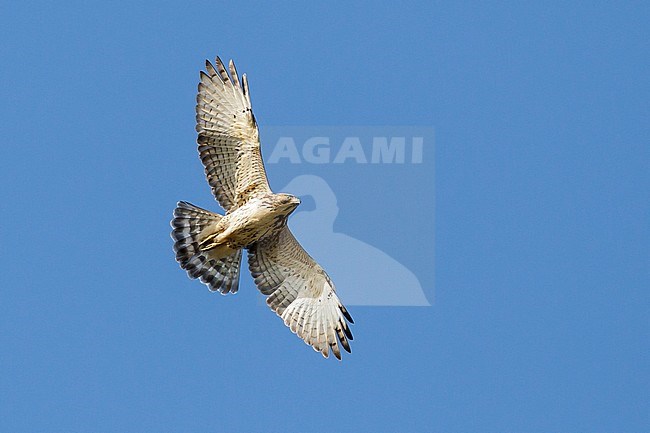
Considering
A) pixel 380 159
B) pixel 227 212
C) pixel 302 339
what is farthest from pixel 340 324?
pixel 380 159

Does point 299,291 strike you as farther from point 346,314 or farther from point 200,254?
point 200,254

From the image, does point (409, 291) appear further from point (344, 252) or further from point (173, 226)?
point (173, 226)

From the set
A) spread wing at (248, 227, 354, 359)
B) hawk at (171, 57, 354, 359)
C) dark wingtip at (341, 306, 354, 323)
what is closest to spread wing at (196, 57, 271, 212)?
hawk at (171, 57, 354, 359)

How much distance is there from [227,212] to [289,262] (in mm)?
865

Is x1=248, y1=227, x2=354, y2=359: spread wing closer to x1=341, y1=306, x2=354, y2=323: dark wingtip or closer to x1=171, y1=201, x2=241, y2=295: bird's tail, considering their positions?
x1=341, y1=306, x2=354, y2=323: dark wingtip

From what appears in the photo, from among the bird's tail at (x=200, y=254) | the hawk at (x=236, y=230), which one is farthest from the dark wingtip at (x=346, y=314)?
the bird's tail at (x=200, y=254)

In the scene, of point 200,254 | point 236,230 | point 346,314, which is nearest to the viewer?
point 236,230

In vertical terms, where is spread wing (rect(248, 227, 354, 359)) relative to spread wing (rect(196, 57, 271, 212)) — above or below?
below

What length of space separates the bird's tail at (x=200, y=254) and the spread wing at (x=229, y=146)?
0.30 meters

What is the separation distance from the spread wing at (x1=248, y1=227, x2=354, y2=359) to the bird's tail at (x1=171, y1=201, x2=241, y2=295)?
25 centimetres

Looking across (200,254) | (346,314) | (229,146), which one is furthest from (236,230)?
(346,314)

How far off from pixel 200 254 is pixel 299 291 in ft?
3.57

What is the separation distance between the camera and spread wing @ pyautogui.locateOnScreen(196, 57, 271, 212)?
1616 cm

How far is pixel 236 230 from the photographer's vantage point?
15914mm
